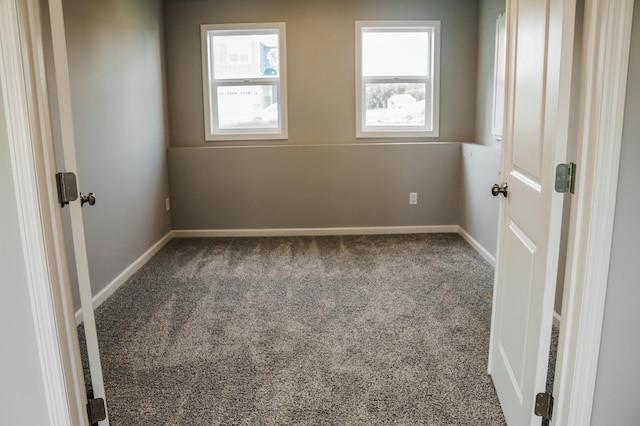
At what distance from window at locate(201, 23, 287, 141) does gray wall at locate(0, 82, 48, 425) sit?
3621 millimetres

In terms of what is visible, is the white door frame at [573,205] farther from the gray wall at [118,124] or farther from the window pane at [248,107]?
the window pane at [248,107]

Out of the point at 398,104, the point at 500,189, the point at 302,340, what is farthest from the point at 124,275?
the point at 398,104

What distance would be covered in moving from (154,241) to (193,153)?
959 mm

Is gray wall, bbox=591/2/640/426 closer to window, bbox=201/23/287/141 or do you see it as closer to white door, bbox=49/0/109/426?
white door, bbox=49/0/109/426

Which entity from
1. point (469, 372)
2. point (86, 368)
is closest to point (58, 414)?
point (86, 368)

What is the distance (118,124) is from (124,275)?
112 cm


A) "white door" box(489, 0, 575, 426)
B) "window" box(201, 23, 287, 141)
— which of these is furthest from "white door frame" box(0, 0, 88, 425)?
"window" box(201, 23, 287, 141)

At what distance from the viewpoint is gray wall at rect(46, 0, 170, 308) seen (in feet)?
10.2

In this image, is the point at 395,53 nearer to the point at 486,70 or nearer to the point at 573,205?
the point at 486,70

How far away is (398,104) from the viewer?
16.1 feet

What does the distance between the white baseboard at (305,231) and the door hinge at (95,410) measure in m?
3.34

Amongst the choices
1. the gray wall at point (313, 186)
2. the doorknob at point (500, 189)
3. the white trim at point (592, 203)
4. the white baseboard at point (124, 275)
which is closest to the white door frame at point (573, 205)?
the white trim at point (592, 203)

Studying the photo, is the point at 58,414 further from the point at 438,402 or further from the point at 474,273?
the point at 474,273

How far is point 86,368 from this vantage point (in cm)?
239
